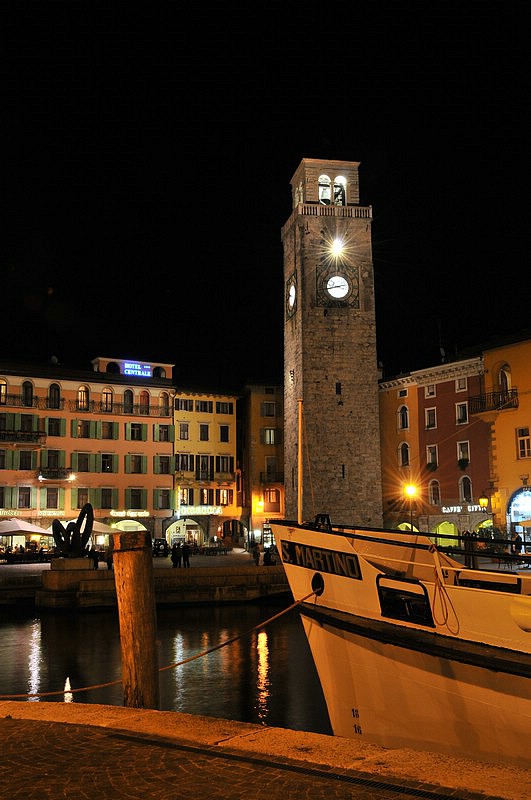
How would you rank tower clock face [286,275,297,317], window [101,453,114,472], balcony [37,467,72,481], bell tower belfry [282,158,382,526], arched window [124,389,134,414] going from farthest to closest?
arched window [124,389,134,414] → window [101,453,114,472] → balcony [37,467,72,481] → tower clock face [286,275,297,317] → bell tower belfry [282,158,382,526]

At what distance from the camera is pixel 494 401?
39.0m

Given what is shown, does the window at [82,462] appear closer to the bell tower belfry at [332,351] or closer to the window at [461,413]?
the bell tower belfry at [332,351]

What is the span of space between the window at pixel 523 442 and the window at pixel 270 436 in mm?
21579

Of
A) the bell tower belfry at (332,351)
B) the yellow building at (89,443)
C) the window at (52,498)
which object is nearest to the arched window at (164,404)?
the yellow building at (89,443)

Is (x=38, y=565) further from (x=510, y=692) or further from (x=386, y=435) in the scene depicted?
(x=510, y=692)

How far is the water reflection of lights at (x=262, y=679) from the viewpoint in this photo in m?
15.1

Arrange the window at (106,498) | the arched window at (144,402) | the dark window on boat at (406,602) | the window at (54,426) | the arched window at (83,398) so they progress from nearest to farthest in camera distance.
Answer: the dark window on boat at (406,602) < the window at (54,426) < the window at (106,498) < the arched window at (83,398) < the arched window at (144,402)

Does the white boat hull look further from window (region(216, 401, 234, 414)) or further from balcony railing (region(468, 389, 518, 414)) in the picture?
window (region(216, 401, 234, 414))

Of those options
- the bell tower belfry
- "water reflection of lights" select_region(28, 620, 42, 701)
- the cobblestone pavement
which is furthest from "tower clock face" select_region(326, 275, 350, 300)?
the cobblestone pavement

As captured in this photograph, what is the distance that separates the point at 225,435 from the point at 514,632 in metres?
48.9

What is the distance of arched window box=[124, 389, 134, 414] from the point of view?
2021 inches

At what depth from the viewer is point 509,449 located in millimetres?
38156

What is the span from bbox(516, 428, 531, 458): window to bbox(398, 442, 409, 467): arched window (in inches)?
395

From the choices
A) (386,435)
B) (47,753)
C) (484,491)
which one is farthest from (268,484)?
(47,753)
